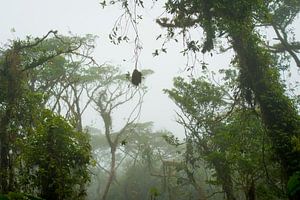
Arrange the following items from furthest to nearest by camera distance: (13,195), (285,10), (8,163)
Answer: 1. (285,10)
2. (8,163)
3. (13,195)

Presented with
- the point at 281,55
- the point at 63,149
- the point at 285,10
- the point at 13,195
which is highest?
the point at 285,10

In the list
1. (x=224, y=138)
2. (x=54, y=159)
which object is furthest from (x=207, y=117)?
(x=54, y=159)

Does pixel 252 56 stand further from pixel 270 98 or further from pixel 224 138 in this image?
pixel 224 138

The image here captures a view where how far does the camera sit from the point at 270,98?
34.7 ft

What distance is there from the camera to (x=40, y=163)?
32.7 ft

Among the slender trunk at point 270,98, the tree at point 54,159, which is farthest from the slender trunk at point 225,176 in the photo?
the tree at point 54,159

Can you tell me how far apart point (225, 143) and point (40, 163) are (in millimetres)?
8130

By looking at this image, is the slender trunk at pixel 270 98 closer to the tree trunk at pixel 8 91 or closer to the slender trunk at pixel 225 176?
the slender trunk at pixel 225 176

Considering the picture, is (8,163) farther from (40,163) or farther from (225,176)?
(225,176)

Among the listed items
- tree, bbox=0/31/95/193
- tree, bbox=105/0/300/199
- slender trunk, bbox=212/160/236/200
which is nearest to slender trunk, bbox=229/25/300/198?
tree, bbox=105/0/300/199

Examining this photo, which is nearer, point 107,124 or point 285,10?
point 285,10

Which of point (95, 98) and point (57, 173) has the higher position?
point (95, 98)

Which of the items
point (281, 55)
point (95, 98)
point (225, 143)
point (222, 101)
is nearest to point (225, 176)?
point (225, 143)

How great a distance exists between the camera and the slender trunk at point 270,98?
10023mm
